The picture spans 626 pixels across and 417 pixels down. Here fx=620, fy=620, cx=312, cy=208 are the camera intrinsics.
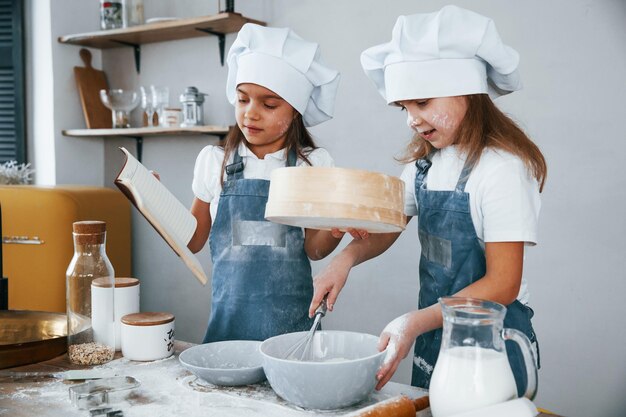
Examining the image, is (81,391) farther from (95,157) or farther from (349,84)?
(95,157)

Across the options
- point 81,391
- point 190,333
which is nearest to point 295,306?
point 81,391

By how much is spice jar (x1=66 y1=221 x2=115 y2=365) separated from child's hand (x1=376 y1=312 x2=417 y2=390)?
0.62 meters

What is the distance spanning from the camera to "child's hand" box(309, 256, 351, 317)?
132 cm

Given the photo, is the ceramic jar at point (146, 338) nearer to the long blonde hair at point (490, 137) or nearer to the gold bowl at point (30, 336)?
the gold bowl at point (30, 336)

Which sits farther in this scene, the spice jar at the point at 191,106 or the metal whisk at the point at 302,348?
the spice jar at the point at 191,106

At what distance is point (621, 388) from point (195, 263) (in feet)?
6.12

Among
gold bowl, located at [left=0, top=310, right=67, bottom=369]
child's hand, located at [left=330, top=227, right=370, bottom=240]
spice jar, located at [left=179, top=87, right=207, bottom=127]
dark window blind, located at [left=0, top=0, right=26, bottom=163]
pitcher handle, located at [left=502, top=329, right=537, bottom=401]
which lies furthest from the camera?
dark window blind, located at [left=0, top=0, right=26, bottom=163]

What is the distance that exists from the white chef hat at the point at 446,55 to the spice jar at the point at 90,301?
0.76 m

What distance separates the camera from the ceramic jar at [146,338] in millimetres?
1342

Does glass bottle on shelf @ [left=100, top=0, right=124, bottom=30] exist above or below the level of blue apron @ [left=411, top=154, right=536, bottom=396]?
above

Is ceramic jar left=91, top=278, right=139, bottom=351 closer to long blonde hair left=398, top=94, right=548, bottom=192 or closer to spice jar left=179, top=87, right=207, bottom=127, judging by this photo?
long blonde hair left=398, top=94, right=548, bottom=192

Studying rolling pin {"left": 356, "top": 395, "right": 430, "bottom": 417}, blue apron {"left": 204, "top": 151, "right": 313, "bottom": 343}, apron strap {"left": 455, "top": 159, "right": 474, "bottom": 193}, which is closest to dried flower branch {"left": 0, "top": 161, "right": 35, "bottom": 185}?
blue apron {"left": 204, "top": 151, "right": 313, "bottom": 343}

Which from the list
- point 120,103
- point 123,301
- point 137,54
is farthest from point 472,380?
point 137,54

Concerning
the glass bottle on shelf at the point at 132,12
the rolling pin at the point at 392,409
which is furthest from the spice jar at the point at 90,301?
the glass bottle on shelf at the point at 132,12
